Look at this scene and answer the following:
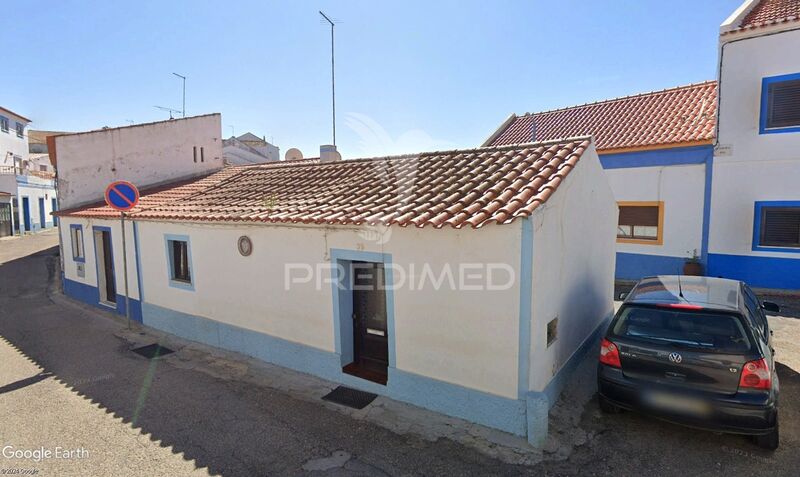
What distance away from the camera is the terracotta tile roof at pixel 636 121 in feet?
39.4

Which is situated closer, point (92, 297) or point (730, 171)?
point (730, 171)

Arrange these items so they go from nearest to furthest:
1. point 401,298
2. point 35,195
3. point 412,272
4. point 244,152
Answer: point 412,272 → point 401,298 → point 244,152 → point 35,195

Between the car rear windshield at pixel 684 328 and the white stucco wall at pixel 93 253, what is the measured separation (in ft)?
31.9

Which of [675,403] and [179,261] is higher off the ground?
[179,261]

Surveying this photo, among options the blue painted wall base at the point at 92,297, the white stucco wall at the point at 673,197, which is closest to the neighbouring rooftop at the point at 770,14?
the white stucco wall at the point at 673,197

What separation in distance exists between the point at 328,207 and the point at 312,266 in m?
0.92

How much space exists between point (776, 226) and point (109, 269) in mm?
17063

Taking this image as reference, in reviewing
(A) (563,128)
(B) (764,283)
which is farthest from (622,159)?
(B) (764,283)

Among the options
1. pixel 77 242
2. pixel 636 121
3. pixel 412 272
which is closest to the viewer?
pixel 412 272

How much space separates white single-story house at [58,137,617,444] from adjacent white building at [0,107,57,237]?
79.7 feet

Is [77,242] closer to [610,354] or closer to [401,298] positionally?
[401,298]

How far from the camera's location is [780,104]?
10141 millimetres

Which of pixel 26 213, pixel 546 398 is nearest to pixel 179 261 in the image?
pixel 546 398

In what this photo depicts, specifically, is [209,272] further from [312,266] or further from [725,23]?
[725,23]
